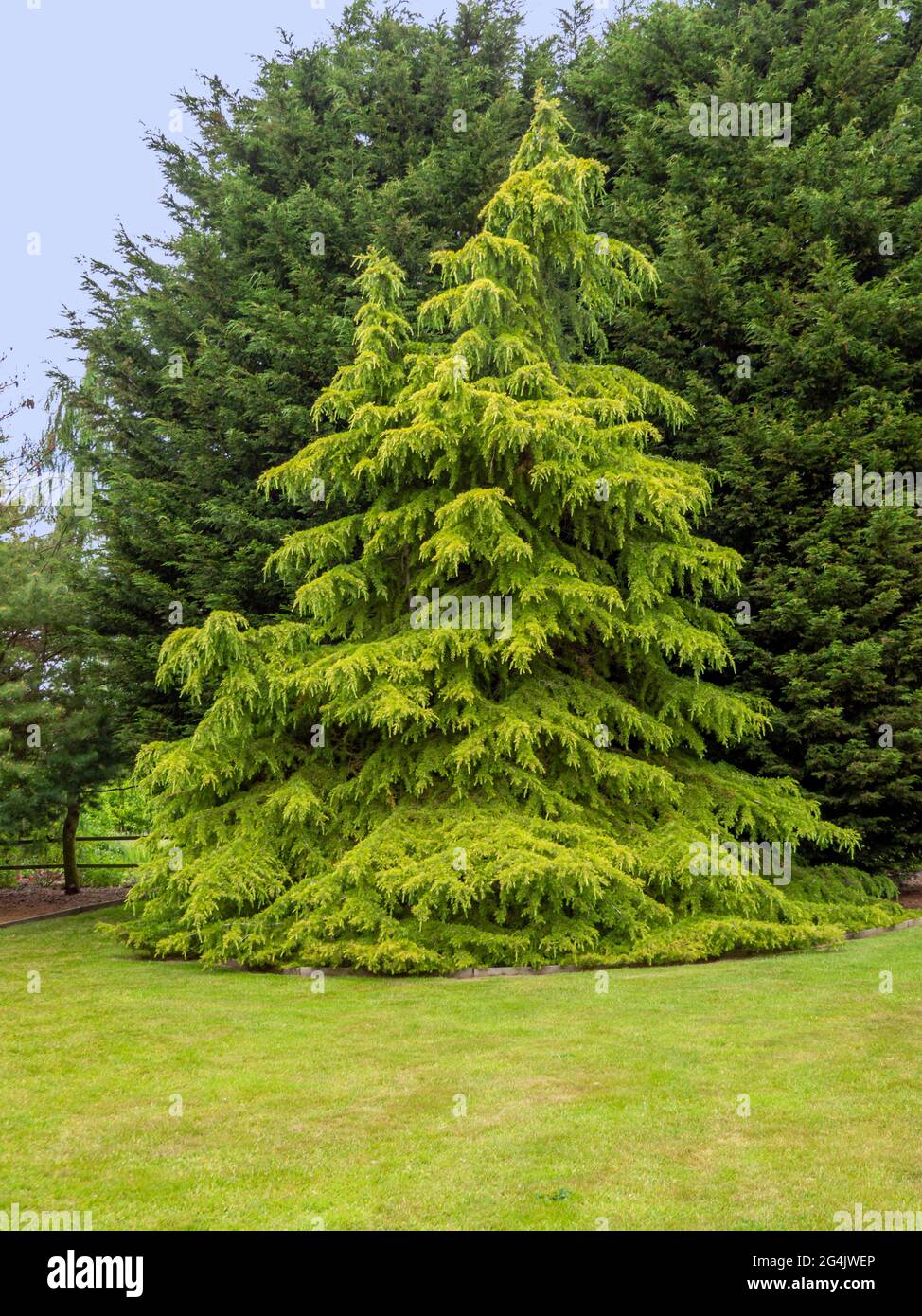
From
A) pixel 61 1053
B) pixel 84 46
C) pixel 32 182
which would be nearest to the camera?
pixel 61 1053

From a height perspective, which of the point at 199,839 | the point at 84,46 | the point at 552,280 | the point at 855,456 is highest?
the point at 84,46

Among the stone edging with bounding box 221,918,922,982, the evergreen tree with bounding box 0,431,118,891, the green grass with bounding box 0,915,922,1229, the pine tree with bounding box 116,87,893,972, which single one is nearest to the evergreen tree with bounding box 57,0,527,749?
the evergreen tree with bounding box 0,431,118,891

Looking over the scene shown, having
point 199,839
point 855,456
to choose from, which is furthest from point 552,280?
point 199,839

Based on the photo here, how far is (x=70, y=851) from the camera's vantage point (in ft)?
52.2

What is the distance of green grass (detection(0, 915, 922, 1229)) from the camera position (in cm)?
348

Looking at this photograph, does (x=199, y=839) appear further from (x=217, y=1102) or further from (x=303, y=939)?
(x=217, y=1102)

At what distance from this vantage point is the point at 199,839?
9797mm

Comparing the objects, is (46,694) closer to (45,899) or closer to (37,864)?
(45,899)

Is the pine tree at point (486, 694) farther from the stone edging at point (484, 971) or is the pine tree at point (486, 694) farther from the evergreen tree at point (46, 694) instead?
the evergreen tree at point (46, 694)

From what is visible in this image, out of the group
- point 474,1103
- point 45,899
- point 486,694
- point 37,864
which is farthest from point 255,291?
point 474,1103

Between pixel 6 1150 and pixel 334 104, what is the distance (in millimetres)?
15087

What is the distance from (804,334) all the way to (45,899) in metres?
14.0

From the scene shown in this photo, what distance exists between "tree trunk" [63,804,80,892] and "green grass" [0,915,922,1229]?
8.27m

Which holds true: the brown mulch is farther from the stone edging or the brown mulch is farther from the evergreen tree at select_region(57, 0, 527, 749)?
the stone edging
